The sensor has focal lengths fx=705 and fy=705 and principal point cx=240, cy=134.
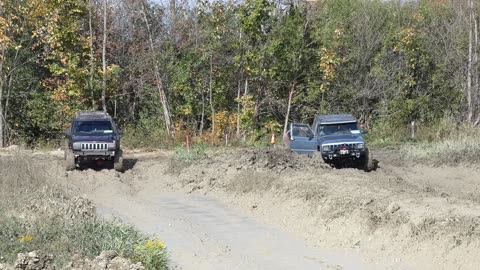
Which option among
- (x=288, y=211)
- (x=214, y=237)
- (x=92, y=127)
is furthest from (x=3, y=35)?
(x=214, y=237)

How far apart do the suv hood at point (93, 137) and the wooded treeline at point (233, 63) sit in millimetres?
7263

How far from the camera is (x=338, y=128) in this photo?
23797mm

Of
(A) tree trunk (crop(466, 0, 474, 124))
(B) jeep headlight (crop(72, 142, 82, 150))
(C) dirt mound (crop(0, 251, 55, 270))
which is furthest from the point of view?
(A) tree trunk (crop(466, 0, 474, 124))

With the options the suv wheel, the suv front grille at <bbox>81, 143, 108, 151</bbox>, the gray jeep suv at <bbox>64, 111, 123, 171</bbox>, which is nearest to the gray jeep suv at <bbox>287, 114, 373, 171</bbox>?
the gray jeep suv at <bbox>64, 111, 123, 171</bbox>

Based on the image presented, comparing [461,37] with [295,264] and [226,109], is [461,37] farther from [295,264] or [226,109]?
[295,264]

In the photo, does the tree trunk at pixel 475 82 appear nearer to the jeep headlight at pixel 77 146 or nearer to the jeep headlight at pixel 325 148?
the jeep headlight at pixel 325 148

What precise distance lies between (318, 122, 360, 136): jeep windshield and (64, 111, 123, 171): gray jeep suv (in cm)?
682

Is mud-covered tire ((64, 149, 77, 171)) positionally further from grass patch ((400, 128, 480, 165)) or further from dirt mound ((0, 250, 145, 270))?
dirt mound ((0, 250, 145, 270))

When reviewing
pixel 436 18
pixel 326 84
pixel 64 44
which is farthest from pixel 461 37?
pixel 64 44

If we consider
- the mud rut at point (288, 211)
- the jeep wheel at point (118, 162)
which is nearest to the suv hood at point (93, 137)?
the jeep wheel at point (118, 162)

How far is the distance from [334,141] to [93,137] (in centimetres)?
762

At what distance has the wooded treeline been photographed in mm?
29422

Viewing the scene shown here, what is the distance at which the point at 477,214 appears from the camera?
41.7 feet

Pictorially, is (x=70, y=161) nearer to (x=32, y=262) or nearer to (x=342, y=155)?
(x=342, y=155)
